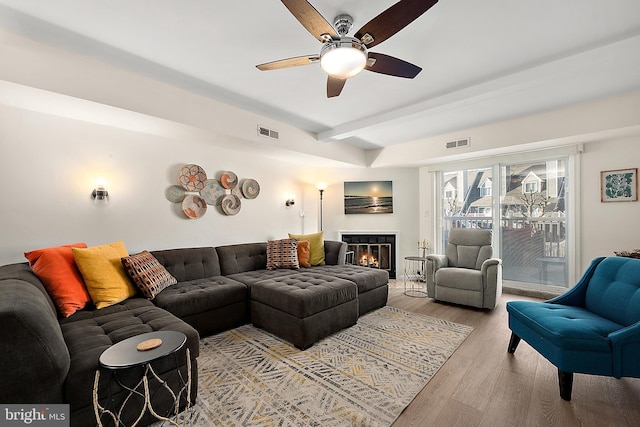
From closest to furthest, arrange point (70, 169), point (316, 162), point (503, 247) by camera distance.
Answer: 1. point (70, 169)
2. point (503, 247)
3. point (316, 162)

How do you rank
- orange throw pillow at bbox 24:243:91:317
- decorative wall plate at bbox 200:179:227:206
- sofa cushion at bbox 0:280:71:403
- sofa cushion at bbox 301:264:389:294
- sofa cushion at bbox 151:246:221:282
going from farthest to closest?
decorative wall plate at bbox 200:179:227:206
sofa cushion at bbox 301:264:389:294
sofa cushion at bbox 151:246:221:282
orange throw pillow at bbox 24:243:91:317
sofa cushion at bbox 0:280:71:403

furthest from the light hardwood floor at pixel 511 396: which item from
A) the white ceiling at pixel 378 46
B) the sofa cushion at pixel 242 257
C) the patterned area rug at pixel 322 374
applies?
the sofa cushion at pixel 242 257

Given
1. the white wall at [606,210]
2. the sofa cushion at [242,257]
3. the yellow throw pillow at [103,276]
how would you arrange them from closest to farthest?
the yellow throw pillow at [103,276] < the white wall at [606,210] < the sofa cushion at [242,257]

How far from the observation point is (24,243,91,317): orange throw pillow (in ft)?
6.79

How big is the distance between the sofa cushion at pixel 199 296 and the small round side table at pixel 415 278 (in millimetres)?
2720

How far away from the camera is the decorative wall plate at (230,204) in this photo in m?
3.98

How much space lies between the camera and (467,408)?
1.75 m

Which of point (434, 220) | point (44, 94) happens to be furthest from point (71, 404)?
point (434, 220)

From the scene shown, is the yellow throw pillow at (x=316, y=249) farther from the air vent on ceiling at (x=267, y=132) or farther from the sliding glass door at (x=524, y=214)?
the sliding glass door at (x=524, y=214)

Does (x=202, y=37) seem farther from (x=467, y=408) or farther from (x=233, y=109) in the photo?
(x=467, y=408)

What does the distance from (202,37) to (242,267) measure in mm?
2736

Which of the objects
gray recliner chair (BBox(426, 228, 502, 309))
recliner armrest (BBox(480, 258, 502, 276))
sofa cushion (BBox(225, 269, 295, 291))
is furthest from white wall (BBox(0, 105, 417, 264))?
recliner armrest (BBox(480, 258, 502, 276))

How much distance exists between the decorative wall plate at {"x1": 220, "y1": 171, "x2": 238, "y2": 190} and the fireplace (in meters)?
2.49

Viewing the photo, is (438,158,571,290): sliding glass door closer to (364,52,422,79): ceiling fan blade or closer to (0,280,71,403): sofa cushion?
(364,52,422,79): ceiling fan blade
